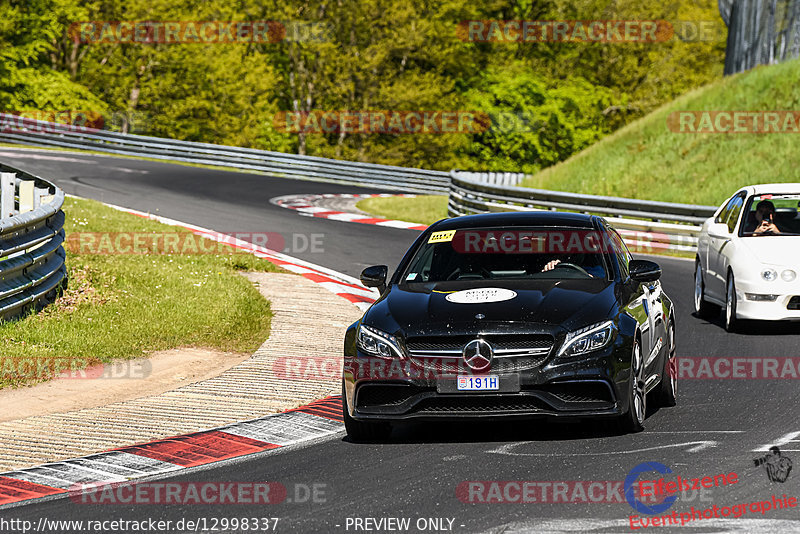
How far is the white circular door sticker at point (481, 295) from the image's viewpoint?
320 inches

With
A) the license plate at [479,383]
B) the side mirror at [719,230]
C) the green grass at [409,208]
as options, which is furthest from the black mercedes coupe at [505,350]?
the green grass at [409,208]

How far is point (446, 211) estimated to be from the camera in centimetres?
3091

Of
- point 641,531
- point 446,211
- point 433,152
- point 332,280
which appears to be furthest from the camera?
point 433,152

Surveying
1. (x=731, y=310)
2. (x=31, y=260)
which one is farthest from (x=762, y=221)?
(x=31, y=260)

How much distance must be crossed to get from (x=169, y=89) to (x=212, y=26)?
372 centimetres

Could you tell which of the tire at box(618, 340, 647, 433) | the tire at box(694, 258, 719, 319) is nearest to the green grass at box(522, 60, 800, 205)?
the tire at box(694, 258, 719, 319)

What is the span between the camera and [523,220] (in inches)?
374

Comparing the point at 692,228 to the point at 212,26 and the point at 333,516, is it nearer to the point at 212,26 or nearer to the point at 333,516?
the point at 333,516

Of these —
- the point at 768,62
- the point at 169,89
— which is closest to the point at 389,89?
the point at 169,89

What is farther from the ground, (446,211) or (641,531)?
(641,531)

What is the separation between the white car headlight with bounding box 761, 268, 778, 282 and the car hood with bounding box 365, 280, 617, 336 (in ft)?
16.4

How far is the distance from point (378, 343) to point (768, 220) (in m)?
7.18

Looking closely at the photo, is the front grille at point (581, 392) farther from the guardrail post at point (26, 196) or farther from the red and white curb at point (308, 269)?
the guardrail post at point (26, 196)

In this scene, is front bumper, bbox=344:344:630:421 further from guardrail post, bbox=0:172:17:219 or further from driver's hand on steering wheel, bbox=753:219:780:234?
guardrail post, bbox=0:172:17:219
